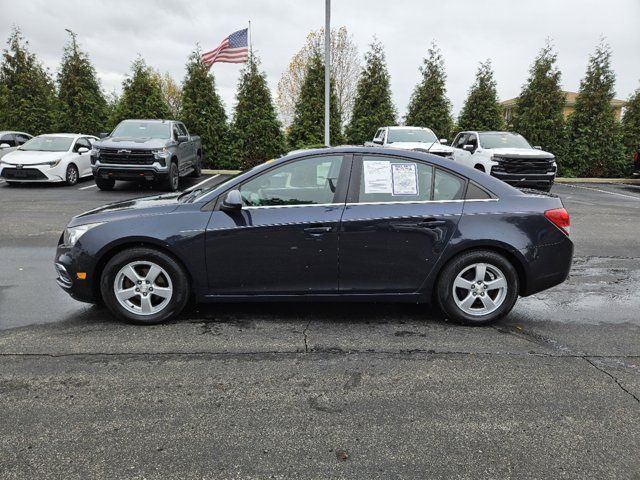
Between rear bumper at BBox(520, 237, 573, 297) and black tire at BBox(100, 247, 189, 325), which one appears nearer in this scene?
black tire at BBox(100, 247, 189, 325)

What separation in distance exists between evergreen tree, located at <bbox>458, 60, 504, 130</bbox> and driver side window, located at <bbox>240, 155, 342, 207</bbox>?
64.2 ft

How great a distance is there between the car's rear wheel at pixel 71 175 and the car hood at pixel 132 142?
5.94 feet

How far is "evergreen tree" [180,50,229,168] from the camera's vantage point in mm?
21234

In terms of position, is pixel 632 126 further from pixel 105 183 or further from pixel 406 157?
pixel 406 157

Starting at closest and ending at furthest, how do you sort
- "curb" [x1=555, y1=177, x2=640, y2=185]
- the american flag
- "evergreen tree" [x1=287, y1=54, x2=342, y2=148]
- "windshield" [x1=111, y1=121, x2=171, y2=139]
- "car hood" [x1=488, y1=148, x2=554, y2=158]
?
1. "windshield" [x1=111, y1=121, x2=171, y2=139]
2. "car hood" [x1=488, y1=148, x2=554, y2=158]
3. the american flag
4. "curb" [x1=555, y1=177, x2=640, y2=185]
5. "evergreen tree" [x1=287, y1=54, x2=342, y2=148]

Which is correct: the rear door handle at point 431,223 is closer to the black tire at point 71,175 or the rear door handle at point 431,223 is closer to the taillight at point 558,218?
the taillight at point 558,218

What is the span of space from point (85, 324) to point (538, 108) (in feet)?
70.3

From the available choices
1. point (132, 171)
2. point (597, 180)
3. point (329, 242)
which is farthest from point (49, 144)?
point (597, 180)

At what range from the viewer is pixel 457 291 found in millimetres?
4703

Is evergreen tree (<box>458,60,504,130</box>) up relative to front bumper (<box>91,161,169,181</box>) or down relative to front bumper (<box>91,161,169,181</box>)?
up

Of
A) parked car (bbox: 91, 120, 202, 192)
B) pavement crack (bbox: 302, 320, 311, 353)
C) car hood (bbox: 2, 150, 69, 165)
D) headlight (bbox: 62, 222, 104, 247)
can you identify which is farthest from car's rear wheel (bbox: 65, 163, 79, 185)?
pavement crack (bbox: 302, 320, 311, 353)

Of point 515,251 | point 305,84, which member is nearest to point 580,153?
point 305,84

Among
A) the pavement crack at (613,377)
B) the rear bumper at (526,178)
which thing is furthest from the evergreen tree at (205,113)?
the pavement crack at (613,377)

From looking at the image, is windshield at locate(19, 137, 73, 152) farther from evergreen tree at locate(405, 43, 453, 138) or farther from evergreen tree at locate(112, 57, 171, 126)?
evergreen tree at locate(405, 43, 453, 138)
